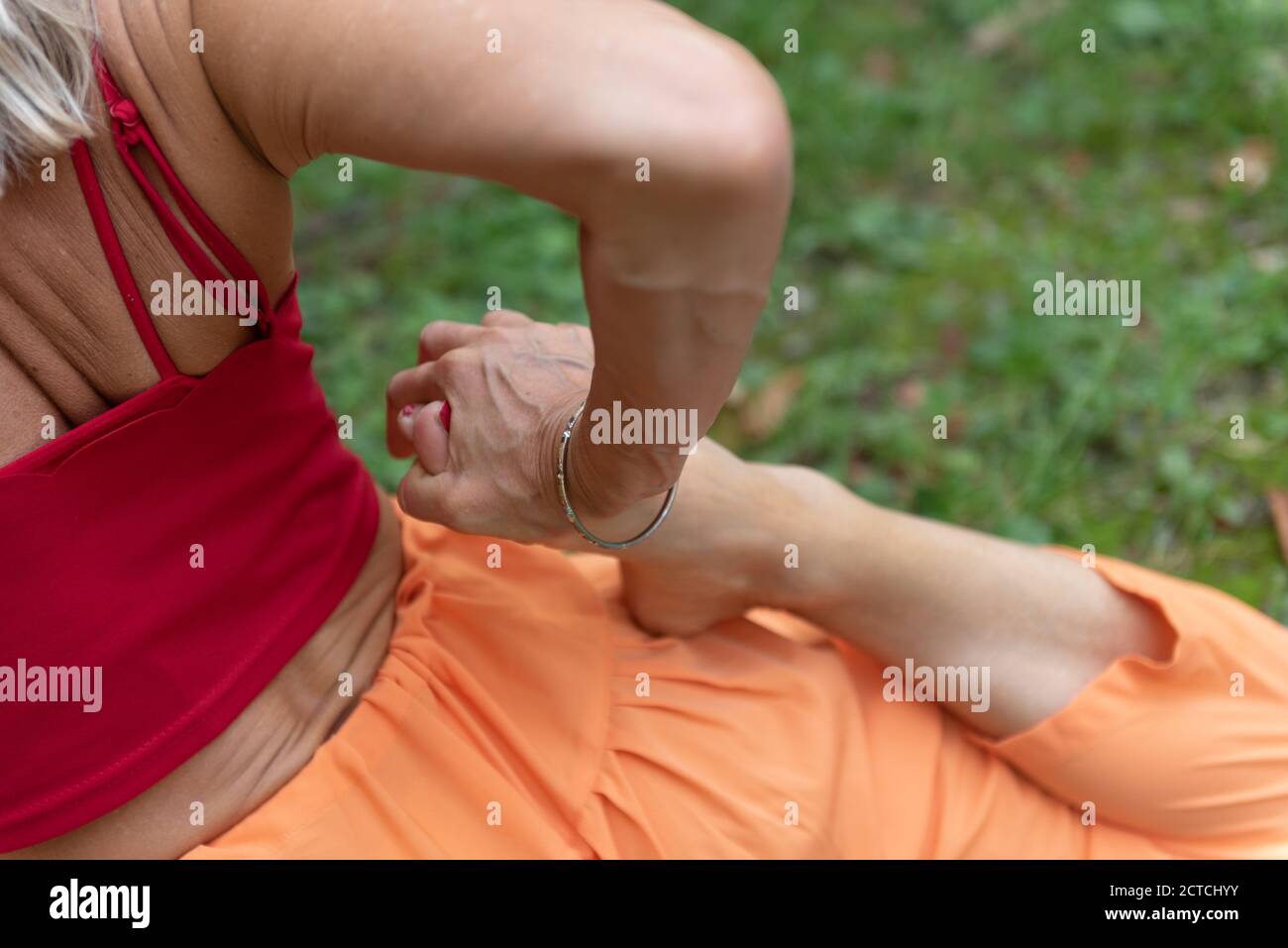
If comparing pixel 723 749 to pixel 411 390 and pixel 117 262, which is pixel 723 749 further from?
pixel 117 262

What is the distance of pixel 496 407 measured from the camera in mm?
1243

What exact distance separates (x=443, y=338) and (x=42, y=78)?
51 centimetres

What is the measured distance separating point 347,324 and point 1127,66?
2.05m

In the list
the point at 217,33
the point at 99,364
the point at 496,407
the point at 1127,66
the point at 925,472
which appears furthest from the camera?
the point at 1127,66

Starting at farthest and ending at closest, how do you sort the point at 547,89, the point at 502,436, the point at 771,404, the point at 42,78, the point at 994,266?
the point at 994,266 < the point at 771,404 < the point at 502,436 < the point at 42,78 < the point at 547,89

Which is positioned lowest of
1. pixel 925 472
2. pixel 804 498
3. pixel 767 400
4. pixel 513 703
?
pixel 513 703

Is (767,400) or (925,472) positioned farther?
(767,400)

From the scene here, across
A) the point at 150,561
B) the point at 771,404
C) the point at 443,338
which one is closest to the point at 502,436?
the point at 443,338

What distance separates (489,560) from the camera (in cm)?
145

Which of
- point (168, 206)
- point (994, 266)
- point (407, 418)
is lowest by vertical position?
point (407, 418)

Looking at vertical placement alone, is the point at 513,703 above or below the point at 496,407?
below

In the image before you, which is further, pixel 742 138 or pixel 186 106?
pixel 186 106
